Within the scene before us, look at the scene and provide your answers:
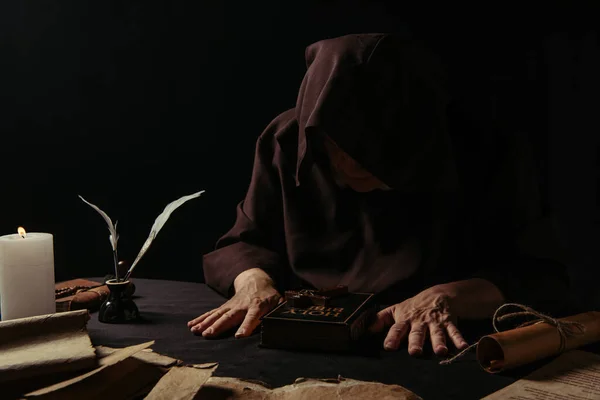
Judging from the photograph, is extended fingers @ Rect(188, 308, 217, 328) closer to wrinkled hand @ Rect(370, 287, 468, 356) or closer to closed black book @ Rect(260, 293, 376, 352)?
closed black book @ Rect(260, 293, 376, 352)

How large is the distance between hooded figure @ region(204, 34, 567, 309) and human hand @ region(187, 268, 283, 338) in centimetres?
14

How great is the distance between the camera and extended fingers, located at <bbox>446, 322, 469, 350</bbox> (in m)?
1.32

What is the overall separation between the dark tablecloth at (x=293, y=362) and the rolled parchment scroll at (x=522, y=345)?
28 millimetres

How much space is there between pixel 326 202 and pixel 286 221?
0.15 m

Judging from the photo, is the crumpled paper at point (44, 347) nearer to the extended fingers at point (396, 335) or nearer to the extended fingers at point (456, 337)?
the extended fingers at point (396, 335)

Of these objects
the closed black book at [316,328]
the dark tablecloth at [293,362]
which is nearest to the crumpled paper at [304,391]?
the dark tablecloth at [293,362]

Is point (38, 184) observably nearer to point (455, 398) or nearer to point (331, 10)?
point (331, 10)

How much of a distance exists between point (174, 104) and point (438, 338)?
1913mm

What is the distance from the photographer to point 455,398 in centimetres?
107

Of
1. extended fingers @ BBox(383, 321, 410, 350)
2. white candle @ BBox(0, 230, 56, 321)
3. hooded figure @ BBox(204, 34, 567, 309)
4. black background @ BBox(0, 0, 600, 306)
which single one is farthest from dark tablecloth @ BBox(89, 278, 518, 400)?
black background @ BBox(0, 0, 600, 306)

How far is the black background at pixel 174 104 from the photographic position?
2.31 meters

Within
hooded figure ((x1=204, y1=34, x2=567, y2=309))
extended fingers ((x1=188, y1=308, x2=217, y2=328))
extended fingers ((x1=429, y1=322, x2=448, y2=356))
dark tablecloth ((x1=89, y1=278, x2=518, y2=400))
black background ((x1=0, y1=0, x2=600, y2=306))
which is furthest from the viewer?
black background ((x1=0, y1=0, x2=600, y2=306))

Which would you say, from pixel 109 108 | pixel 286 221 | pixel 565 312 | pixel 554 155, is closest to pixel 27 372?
pixel 286 221

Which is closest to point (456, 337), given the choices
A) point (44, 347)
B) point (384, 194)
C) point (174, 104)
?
point (384, 194)
